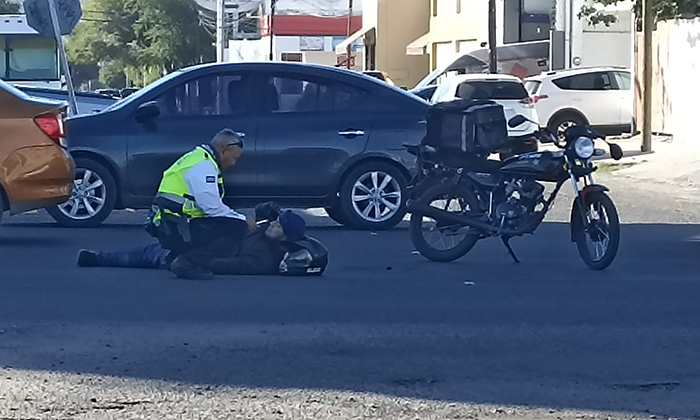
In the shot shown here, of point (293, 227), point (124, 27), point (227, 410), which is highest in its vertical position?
point (124, 27)

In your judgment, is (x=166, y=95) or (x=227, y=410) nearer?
(x=227, y=410)

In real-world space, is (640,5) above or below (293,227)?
above

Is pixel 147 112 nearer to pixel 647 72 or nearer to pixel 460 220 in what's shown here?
pixel 460 220

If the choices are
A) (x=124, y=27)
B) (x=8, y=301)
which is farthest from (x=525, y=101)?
(x=124, y=27)

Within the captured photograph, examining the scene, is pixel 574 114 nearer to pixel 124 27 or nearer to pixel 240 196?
pixel 240 196

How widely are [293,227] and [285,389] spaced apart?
3.65 metres

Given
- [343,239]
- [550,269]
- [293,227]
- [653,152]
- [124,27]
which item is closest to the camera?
[293,227]

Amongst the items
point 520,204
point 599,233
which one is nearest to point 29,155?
point 520,204

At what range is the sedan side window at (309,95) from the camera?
13.9 metres

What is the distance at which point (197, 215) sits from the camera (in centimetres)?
1062

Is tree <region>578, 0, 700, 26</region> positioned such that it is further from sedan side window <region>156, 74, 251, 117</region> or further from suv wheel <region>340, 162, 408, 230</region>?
sedan side window <region>156, 74, 251, 117</region>

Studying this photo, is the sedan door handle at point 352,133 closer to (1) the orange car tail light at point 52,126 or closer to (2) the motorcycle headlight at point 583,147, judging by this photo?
(1) the orange car tail light at point 52,126

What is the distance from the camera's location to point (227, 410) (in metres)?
6.55

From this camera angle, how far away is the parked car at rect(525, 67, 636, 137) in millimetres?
29078
